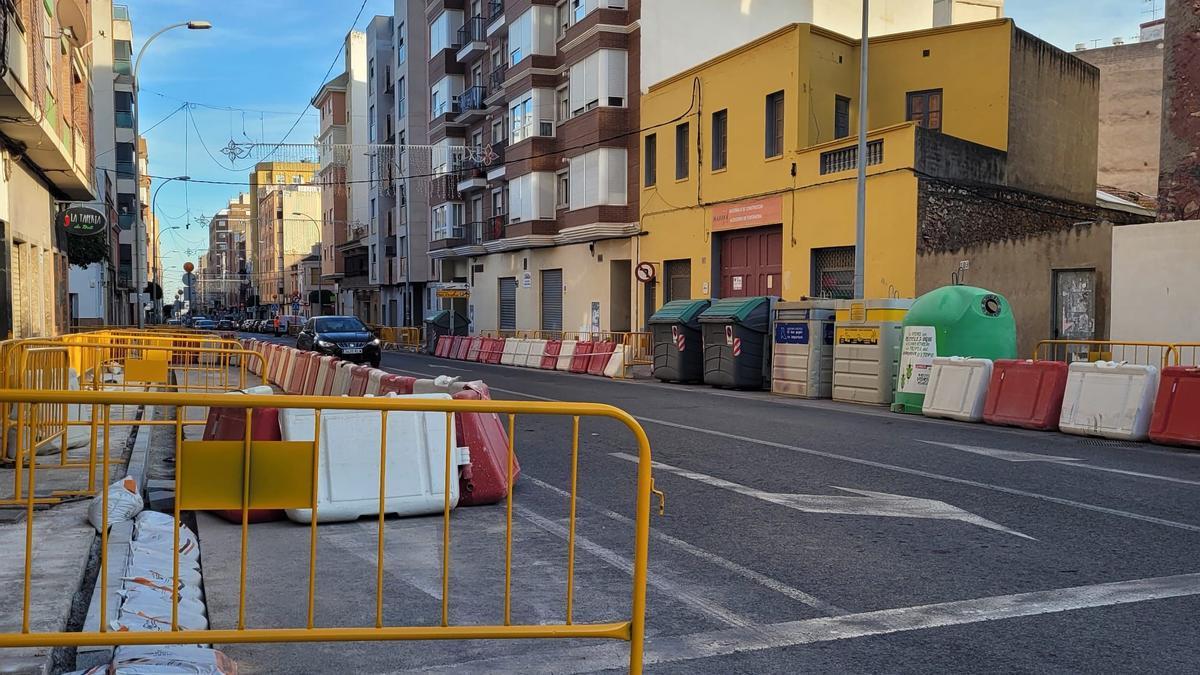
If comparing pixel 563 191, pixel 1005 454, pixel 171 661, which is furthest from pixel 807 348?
pixel 563 191

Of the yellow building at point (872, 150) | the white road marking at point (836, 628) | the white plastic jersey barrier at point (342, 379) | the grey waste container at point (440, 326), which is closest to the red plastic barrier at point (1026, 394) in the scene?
the yellow building at point (872, 150)

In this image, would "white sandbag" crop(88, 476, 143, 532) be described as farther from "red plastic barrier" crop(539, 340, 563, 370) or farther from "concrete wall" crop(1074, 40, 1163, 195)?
"concrete wall" crop(1074, 40, 1163, 195)

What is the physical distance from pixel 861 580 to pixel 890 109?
2336cm

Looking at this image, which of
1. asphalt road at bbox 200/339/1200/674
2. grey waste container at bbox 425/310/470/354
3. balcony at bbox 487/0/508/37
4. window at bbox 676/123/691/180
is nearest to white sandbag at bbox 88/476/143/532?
asphalt road at bbox 200/339/1200/674

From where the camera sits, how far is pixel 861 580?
529cm

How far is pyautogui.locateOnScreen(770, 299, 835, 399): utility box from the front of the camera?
699 inches

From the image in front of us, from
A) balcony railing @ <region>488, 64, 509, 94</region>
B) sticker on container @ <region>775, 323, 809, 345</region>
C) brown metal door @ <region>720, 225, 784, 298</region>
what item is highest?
balcony railing @ <region>488, 64, 509, 94</region>

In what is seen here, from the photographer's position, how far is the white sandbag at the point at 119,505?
20.5 feet

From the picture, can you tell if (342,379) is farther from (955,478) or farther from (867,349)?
(867,349)

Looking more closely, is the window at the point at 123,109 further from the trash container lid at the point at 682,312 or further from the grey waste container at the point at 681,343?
the grey waste container at the point at 681,343

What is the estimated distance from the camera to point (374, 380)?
998 centimetres

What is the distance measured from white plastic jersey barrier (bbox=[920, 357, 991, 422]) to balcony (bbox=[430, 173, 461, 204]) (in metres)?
35.2

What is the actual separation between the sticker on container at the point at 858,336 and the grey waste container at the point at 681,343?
4.21 m

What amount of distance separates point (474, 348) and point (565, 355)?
817 cm
